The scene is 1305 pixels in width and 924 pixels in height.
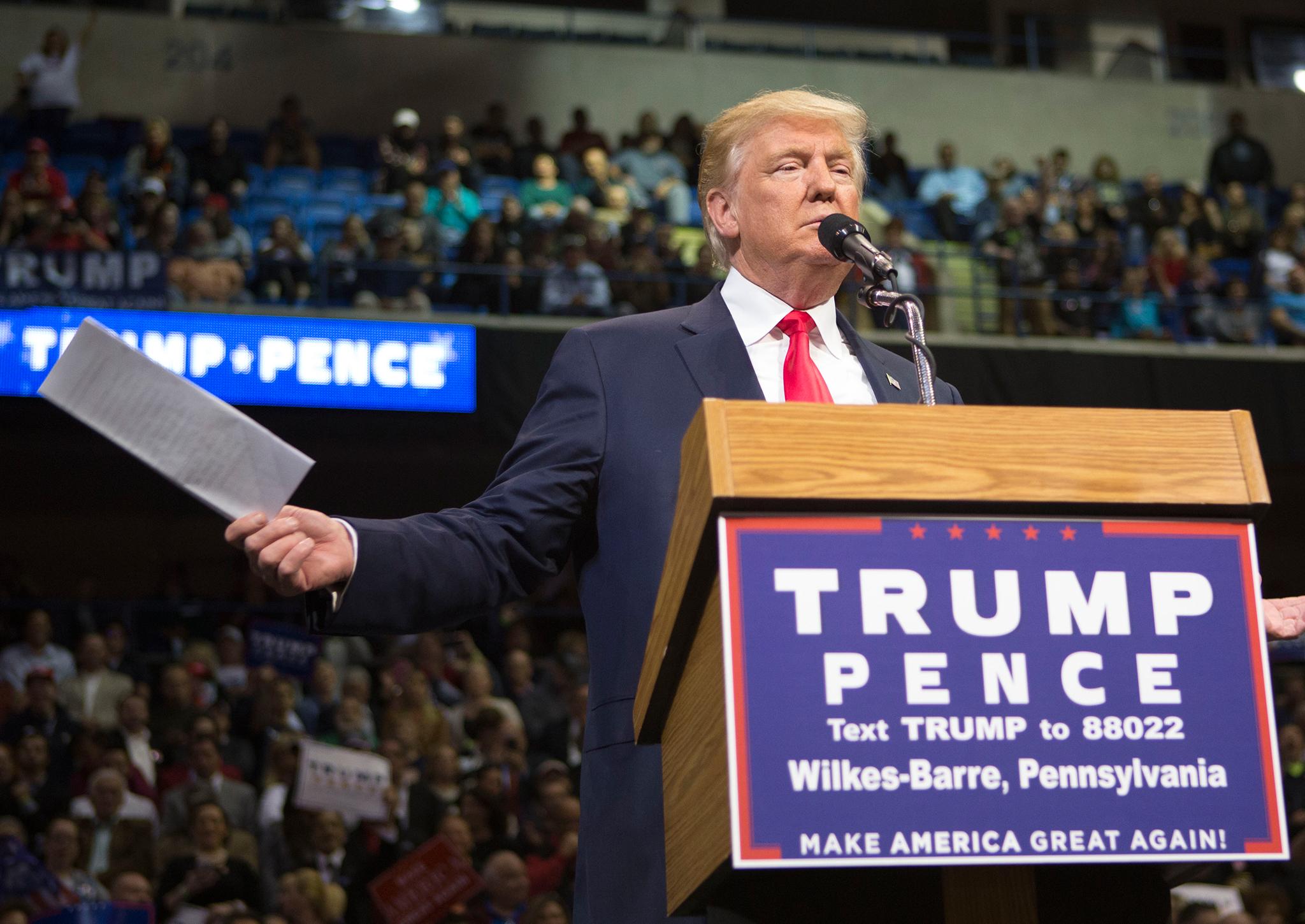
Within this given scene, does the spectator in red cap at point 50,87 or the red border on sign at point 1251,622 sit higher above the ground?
the spectator in red cap at point 50,87

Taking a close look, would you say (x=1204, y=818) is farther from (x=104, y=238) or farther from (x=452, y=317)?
(x=104, y=238)

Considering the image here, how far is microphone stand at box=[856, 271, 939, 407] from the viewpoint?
64.7 inches

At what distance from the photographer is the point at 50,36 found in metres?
11.1

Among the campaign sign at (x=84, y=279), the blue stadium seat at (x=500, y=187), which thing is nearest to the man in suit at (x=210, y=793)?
the campaign sign at (x=84, y=279)

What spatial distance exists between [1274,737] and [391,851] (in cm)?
477

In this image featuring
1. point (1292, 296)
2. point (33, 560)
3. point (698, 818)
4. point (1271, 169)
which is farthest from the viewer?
point (1271, 169)

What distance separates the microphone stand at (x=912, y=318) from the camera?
1.64 m

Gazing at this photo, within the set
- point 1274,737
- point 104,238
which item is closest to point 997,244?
point 104,238

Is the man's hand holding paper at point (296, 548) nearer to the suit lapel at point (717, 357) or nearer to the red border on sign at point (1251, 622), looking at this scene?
the suit lapel at point (717, 357)

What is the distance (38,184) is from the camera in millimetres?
9023

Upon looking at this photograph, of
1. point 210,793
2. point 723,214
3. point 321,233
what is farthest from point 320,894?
point 321,233

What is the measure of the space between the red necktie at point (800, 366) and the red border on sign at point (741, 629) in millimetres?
491

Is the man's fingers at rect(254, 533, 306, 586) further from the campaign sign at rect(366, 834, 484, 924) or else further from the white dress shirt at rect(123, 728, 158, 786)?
the white dress shirt at rect(123, 728, 158, 786)

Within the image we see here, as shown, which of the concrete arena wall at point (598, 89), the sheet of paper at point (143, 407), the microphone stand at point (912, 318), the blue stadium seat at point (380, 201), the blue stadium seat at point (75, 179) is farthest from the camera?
the concrete arena wall at point (598, 89)
